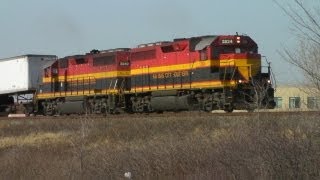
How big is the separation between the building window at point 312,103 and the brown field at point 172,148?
166 millimetres

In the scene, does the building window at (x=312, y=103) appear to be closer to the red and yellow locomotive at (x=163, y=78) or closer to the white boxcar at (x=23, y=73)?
the red and yellow locomotive at (x=163, y=78)

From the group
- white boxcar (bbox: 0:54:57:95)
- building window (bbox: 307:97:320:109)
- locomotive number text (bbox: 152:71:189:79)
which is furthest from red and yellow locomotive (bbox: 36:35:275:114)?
building window (bbox: 307:97:320:109)

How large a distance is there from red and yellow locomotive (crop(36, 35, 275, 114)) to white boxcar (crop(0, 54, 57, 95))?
315 centimetres

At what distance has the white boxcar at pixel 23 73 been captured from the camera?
118 feet

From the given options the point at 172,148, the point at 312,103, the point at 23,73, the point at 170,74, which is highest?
the point at 23,73

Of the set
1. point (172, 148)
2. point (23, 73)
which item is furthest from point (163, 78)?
point (23, 73)

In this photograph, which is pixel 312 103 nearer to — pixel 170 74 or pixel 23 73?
pixel 170 74

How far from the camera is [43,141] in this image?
19.6 m

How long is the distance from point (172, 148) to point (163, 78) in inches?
507

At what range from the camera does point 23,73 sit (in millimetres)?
36219

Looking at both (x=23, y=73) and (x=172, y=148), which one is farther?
(x=23, y=73)

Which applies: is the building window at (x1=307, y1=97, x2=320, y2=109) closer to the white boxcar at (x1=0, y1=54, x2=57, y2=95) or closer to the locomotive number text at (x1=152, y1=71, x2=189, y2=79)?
the locomotive number text at (x1=152, y1=71, x2=189, y2=79)

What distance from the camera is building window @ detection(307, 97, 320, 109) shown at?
389 inches

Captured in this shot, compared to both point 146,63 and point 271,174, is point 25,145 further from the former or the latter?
point 271,174
